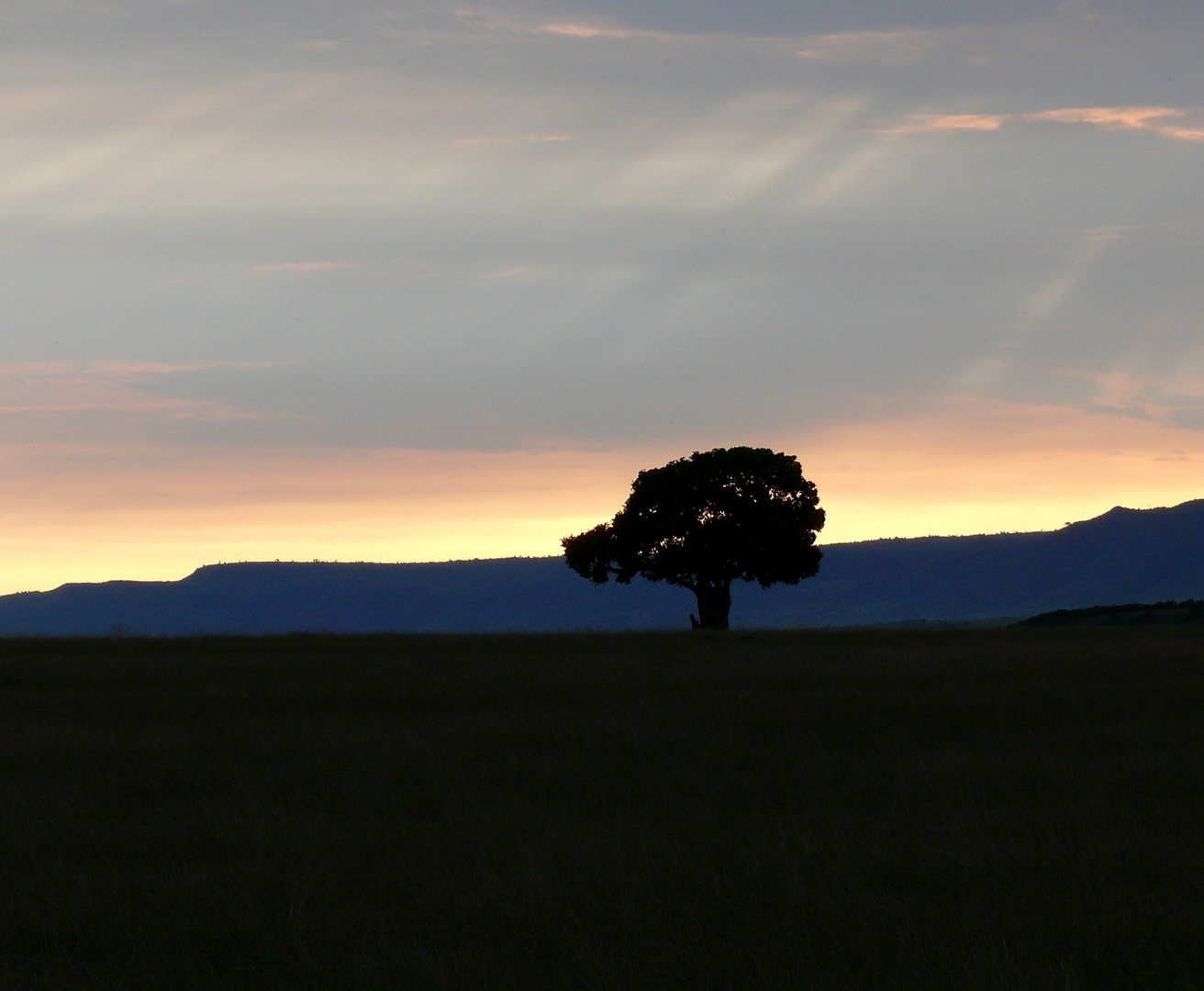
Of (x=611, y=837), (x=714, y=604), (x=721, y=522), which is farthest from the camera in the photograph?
(x=714, y=604)

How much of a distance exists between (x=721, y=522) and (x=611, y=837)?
4158cm

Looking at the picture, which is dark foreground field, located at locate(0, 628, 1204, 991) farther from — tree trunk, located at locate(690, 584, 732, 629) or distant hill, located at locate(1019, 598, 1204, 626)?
tree trunk, located at locate(690, 584, 732, 629)

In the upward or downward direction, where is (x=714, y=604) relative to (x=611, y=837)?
upward

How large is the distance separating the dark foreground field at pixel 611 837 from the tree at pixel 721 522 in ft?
91.1

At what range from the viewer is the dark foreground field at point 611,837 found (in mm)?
8812

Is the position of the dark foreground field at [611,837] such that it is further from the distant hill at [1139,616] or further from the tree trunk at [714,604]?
the tree trunk at [714,604]

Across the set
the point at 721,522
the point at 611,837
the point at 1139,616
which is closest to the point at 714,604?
the point at 721,522

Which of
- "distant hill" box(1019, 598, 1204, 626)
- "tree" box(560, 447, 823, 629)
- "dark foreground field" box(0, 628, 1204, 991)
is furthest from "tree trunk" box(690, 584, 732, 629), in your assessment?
"dark foreground field" box(0, 628, 1204, 991)

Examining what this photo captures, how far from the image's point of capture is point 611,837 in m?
12.2

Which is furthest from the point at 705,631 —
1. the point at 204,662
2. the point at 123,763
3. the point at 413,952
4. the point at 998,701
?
the point at 413,952

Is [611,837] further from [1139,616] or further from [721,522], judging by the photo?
[1139,616]

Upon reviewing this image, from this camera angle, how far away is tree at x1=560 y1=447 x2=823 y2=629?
5322cm

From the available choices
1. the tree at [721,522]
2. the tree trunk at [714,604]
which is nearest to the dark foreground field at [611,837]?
the tree at [721,522]

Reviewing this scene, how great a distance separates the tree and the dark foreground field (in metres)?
27.8
